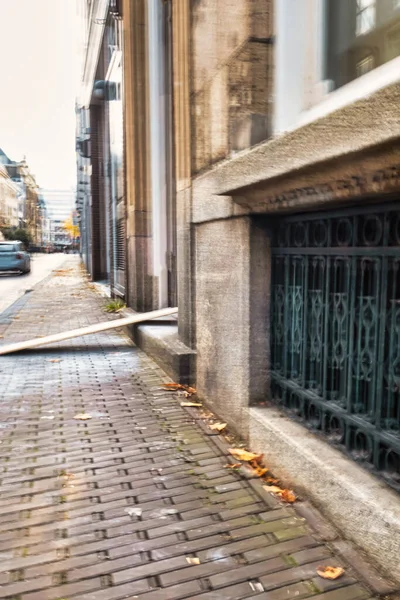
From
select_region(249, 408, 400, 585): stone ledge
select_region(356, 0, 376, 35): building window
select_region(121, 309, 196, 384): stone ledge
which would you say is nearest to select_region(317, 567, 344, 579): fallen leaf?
select_region(249, 408, 400, 585): stone ledge

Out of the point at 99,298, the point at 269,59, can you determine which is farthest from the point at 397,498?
the point at 99,298

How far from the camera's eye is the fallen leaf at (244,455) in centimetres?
368

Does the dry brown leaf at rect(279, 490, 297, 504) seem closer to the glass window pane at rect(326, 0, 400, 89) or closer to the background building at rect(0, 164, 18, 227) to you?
the glass window pane at rect(326, 0, 400, 89)

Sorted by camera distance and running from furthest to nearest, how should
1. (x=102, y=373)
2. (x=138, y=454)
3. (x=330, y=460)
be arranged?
(x=102, y=373), (x=138, y=454), (x=330, y=460)

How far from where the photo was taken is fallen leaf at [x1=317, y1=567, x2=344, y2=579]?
2395 millimetres

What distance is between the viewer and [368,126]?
2293 millimetres

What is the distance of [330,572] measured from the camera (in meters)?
2.42

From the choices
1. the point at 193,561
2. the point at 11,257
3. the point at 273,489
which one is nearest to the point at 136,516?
the point at 193,561

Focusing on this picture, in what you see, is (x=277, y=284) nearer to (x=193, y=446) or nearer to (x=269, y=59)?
(x=193, y=446)

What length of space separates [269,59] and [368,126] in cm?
216

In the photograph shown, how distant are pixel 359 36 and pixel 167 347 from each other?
3527 mm

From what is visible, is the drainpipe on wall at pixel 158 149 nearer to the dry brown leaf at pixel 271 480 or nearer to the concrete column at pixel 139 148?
the concrete column at pixel 139 148

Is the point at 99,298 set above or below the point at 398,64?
below

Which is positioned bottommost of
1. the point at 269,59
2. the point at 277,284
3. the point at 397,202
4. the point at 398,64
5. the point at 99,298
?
the point at 99,298
